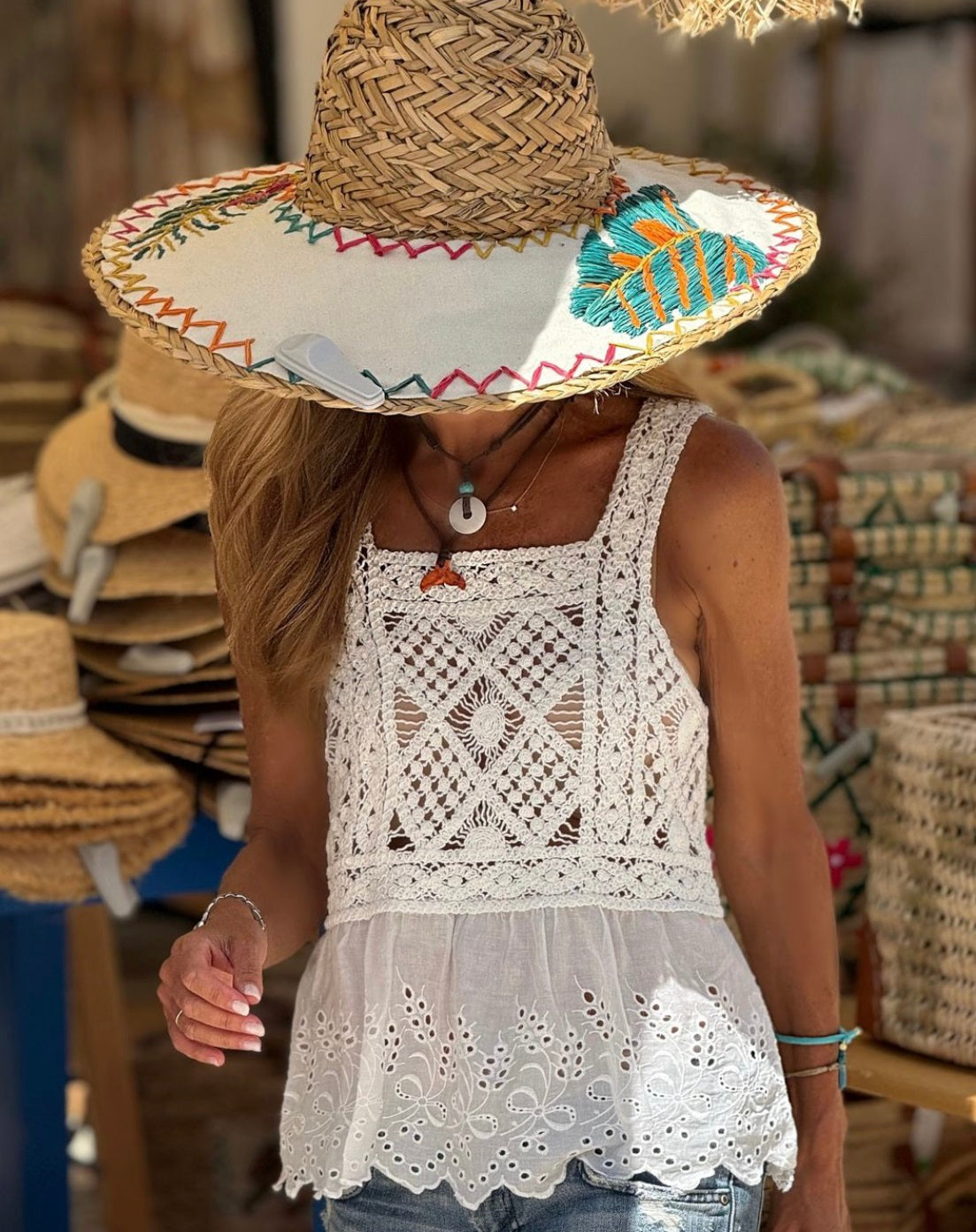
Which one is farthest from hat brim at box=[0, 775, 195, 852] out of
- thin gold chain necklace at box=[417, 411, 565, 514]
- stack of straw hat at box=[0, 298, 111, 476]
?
stack of straw hat at box=[0, 298, 111, 476]

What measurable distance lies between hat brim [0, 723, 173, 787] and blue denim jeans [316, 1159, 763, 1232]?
0.80 meters

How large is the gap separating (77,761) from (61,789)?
0.04m

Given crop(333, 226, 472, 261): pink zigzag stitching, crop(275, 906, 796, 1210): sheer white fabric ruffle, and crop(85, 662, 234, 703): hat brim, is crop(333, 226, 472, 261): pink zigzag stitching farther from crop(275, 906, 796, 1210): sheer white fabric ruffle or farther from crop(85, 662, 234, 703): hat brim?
crop(85, 662, 234, 703): hat brim

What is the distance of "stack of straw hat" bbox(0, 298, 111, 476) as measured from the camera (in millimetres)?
3672

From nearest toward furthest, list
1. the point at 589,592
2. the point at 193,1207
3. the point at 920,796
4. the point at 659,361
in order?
the point at 659,361 → the point at 589,592 → the point at 920,796 → the point at 193,1207

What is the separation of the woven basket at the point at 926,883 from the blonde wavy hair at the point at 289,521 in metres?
0.79

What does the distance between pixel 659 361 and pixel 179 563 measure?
3.86 ft

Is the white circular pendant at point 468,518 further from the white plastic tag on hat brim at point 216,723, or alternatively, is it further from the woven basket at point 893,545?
the woven basket at point 893,545

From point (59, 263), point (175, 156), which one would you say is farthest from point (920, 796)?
point (59, 263)

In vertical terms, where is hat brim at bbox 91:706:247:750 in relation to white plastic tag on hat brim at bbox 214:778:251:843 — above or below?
above

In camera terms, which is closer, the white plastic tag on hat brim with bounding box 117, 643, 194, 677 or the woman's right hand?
the woman's right hand

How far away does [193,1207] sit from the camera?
3314 mm

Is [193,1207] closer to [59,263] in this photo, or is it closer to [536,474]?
[536,474]

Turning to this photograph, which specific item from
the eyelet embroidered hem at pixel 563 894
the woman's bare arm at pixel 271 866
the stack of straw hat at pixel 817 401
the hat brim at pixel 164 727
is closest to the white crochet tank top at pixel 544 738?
the eyelet embroidered hem at pixel 563 894
